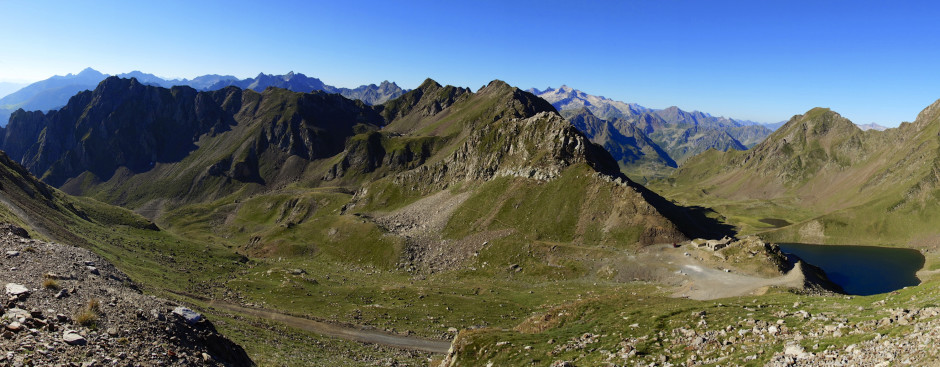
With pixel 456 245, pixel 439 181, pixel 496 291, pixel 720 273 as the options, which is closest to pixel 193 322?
pixel 496 291

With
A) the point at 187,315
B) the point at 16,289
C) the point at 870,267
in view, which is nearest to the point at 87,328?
the point at 16,289

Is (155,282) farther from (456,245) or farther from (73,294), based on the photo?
(456,245)

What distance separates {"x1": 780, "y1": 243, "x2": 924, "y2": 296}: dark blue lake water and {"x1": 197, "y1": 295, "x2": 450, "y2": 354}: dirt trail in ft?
448

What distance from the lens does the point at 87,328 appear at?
22750mm

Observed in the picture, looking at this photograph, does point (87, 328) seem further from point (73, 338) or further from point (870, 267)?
point (870, 267)

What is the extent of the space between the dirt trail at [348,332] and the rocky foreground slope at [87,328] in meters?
35.7

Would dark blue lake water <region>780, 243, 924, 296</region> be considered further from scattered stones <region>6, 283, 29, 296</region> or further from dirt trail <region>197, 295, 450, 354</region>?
scattered stones <region>6, 283, 29, 296</region>

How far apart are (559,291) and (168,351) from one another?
83.0 m

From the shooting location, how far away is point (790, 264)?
307 ft

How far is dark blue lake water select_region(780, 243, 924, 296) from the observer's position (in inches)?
5517

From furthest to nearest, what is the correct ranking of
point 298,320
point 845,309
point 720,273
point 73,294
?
point 720,273 → point 298,320 → point 845,309 → point 73,294

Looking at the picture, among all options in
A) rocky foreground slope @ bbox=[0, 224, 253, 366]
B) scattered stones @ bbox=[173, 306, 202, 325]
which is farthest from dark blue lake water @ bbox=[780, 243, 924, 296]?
rocky foreground slope @ bbox=[0, 224, 253, 366]

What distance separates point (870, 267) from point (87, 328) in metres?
236

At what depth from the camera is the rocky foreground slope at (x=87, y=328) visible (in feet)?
64.4
